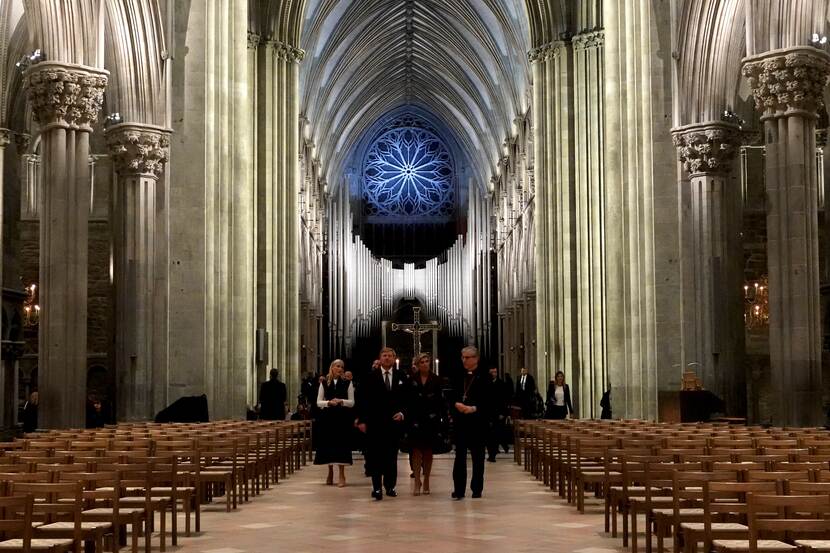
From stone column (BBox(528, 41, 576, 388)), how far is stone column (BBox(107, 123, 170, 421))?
582 inches

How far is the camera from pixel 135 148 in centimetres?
2228

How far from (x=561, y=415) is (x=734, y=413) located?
3801 mm

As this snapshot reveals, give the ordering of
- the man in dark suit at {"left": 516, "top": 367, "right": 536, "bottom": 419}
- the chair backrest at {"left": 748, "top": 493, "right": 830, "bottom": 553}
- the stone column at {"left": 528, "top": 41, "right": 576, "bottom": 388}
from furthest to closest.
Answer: the stone column at {"left": 528, "top": 41, "right": 576, "bottom": 388}, the man in dark suit at {"left": 516, "top": 367, "right": 536, "bottom": 419}, the chair backrest at {"left": 748, "top": 493, "right": 830, "bottom": 553}

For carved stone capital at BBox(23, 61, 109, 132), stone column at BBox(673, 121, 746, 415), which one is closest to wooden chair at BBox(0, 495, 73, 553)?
carved stone capital at BBox(23, 61, 109, 132)

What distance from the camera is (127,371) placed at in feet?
72.3

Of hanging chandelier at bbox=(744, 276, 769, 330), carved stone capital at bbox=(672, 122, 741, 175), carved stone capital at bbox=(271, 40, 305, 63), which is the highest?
carved stone capital at bbox=(271, 40, 305, 63)

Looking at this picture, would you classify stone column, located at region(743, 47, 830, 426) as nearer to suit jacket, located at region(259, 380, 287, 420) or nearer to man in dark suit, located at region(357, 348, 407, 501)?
man in dark suit, located at region(357, 348, 407, 501)

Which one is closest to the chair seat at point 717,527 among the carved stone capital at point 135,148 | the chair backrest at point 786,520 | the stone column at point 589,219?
the chair backrest at point 786,520

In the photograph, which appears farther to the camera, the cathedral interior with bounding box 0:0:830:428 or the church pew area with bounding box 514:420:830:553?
the cathedral interior with bounding box 0:0:830:428

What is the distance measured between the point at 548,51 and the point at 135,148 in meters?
16.8

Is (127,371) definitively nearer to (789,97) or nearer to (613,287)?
(613,287)

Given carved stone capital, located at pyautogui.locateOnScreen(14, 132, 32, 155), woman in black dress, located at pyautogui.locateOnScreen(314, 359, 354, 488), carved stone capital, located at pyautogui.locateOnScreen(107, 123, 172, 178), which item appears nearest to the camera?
woman in black dress, located at pyautogui.locateOnScreen(314, 359, 354, 488)

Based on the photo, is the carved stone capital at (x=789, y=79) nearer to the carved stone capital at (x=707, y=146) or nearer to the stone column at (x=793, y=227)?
the stone column at (x=793, y=227)

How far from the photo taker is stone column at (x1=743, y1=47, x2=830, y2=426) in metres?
17.5
